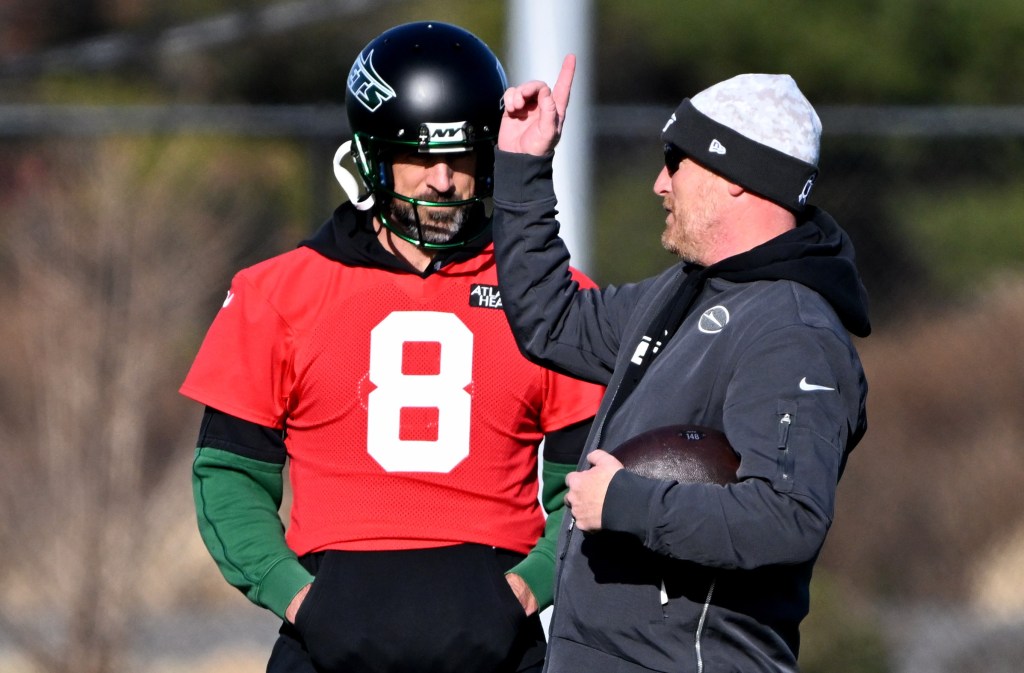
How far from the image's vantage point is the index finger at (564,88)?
3.30 meters

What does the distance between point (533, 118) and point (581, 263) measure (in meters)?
1.82

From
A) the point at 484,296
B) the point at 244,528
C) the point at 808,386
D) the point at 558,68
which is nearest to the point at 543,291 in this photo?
the point at 484,296

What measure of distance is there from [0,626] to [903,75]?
988cm

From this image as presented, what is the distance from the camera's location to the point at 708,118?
3043mm

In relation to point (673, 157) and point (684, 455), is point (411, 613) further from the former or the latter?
point (673, 157)

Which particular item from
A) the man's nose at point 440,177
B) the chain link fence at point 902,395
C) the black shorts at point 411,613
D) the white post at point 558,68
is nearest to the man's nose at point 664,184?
the man's nose at point 440,177

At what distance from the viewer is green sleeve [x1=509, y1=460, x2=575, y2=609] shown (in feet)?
11.3

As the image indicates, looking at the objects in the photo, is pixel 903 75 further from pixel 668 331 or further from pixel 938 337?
pixel 668 331

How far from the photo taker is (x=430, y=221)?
3.53 meters

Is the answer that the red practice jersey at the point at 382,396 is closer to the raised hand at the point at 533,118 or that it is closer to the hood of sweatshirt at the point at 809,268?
the raised hand at the point at 533,118

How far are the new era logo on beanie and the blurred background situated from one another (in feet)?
5.94

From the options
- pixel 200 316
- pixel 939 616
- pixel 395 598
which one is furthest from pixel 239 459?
pixel 939 616

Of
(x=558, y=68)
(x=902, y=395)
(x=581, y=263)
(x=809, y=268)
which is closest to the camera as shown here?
(x=809, y=268)

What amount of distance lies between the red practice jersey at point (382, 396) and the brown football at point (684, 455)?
71cm
